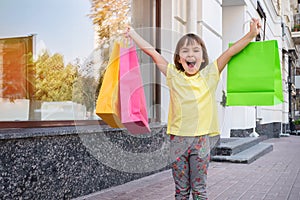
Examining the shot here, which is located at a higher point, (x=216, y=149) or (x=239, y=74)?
(x=239, y=74)

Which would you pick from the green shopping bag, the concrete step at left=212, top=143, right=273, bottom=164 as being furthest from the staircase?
the green shopping bag

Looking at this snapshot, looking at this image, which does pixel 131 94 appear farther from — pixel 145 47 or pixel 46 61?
pixel 46 61

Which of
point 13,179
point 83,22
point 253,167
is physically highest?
point 83,22

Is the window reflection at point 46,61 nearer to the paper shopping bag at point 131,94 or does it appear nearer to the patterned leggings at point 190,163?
the paper shopping bag at point 131,94

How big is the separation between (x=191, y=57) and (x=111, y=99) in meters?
Answer: 0.68

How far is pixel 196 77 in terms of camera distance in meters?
3.23

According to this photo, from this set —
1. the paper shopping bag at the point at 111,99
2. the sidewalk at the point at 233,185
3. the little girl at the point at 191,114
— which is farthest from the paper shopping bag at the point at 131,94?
the sidewalk at the point at 233,185

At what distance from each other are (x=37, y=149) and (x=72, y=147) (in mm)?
587

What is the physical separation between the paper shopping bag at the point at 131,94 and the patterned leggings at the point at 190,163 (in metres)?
0.30

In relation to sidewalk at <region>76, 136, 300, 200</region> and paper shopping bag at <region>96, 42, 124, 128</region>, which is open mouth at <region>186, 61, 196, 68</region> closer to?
paper shopping bag at <region>96, 42, 124, 128</region>

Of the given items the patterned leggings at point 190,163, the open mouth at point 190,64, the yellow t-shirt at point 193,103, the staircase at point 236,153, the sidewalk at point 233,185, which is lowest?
the sidewalk at point 233,185

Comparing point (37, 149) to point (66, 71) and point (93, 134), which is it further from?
point (66, 71)

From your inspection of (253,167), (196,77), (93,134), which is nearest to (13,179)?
(93,134)

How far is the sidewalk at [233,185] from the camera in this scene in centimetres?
514
